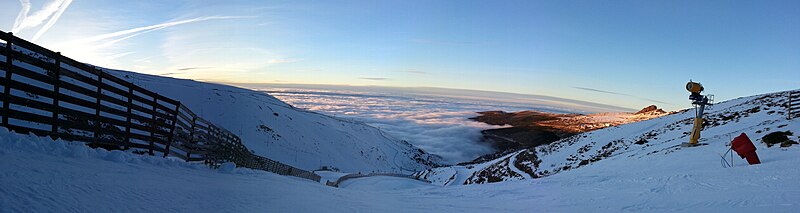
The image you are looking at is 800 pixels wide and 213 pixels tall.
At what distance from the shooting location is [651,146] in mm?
21781

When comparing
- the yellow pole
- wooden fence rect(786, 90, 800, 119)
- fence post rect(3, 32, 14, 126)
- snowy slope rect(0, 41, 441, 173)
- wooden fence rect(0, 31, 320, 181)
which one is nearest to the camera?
fence post rect(3, 32, 14, 126)

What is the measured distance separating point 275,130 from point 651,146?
142ft

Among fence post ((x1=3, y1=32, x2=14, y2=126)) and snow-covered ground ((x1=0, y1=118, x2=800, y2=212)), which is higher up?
fence post ((x1=3, y1=32, x2=14, y2=126))

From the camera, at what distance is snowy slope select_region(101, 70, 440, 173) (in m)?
46.9

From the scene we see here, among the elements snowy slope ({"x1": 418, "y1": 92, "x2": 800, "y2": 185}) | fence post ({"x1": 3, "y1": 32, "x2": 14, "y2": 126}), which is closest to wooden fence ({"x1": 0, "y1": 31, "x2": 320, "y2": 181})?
fence post ({"x1": 3, "y1": 32, "x2": 14, "y2": 126})

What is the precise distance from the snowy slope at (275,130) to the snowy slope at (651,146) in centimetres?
1795

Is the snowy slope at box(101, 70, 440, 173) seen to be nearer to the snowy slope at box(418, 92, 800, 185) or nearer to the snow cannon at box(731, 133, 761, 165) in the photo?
the snowy slope at box(418, 92, 800, 185)

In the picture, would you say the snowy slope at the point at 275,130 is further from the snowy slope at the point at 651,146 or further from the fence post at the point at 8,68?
the fence post at the point at 8,68

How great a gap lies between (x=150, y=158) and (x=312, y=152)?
46171mm

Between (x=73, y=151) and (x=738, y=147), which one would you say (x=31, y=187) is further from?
(x=738, y=147)

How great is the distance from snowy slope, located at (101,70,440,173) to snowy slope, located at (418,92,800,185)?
17.9m

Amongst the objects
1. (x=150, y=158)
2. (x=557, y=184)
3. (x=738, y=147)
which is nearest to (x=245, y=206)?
(x=150, y=158)

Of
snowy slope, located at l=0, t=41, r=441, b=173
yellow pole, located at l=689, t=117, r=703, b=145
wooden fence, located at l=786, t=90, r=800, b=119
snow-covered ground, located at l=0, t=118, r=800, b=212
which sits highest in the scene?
wooden fence, located at l=786, t=90, r=800, b=119

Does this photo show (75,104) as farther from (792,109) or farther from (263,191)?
(792,109)
